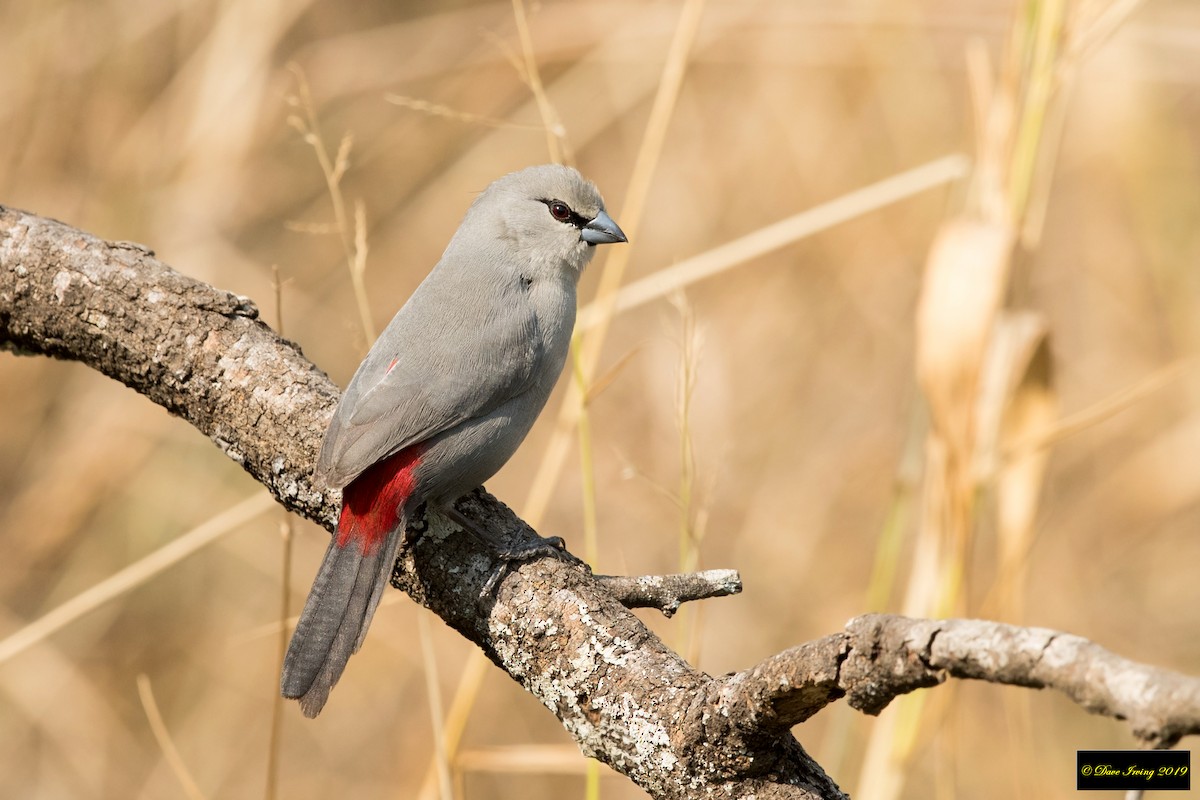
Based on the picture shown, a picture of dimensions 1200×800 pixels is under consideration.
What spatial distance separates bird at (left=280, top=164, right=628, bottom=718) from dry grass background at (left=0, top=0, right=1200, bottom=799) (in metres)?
1.59

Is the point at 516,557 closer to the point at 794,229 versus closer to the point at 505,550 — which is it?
the point at 505,550

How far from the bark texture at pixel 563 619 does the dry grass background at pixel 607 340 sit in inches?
97.8

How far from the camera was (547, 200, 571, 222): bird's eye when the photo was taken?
11.7 feet

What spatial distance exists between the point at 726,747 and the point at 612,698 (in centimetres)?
30

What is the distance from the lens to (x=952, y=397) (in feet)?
9.89

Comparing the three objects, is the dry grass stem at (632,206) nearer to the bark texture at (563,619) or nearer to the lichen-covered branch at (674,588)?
the bark texture at (563,619)

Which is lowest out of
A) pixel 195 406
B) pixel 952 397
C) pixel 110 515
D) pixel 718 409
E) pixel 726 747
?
pixel 726 747

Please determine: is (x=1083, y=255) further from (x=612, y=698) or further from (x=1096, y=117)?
(x=612, y=698)

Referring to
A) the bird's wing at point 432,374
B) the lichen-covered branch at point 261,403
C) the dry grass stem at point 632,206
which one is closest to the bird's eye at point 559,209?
the dry grass stem at point 632,206

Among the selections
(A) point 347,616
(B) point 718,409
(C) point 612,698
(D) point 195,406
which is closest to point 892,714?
(C) point 612,698

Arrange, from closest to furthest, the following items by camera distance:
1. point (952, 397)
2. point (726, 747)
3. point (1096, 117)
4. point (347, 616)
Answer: point (726, 747) → point (347, 616) → point (952, 397) → point (1096, 117)

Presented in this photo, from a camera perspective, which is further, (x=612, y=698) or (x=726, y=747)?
(x=612, y=698)

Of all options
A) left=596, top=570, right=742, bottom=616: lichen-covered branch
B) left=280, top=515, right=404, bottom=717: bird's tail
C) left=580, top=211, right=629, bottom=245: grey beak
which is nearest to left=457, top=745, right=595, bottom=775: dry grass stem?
left=280, top=515, right=404, bottom=717: bird's tail

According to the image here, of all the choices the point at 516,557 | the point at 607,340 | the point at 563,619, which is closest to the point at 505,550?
the point at 516,557
